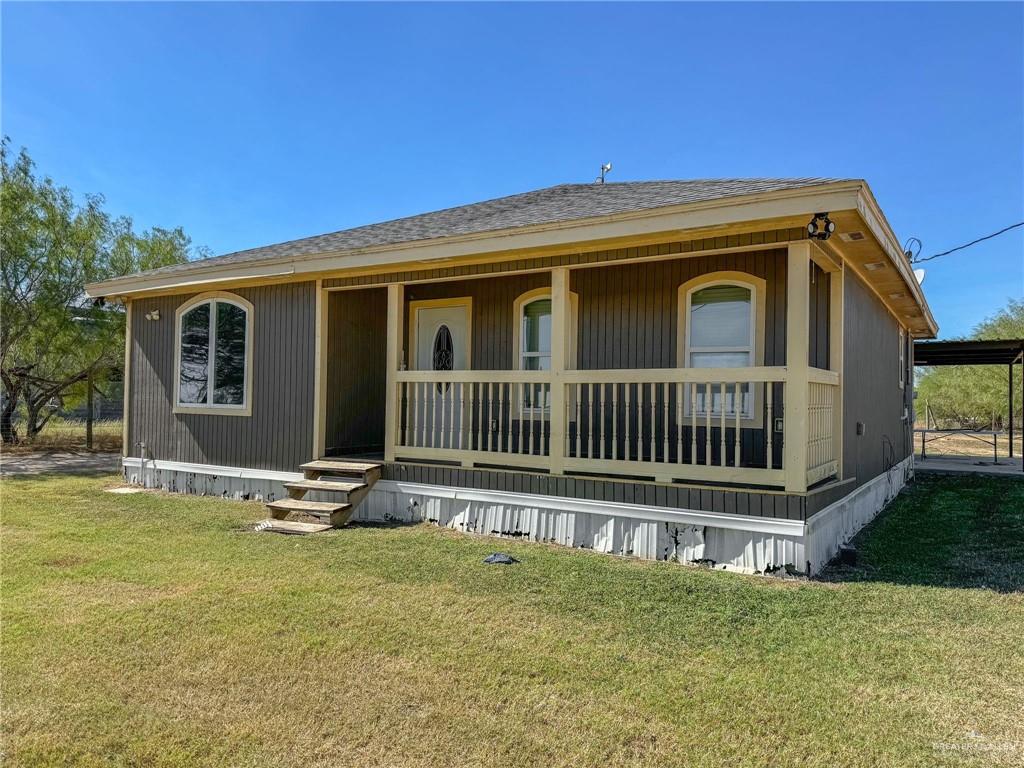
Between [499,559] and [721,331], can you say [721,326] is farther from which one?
[499,559]

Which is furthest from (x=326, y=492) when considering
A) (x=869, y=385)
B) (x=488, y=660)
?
(x=869, y=385)

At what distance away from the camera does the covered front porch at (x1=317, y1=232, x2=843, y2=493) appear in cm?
491

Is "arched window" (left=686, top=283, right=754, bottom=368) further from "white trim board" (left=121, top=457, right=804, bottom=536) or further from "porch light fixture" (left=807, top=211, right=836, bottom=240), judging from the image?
"white trim board" (left=121, top=457, right=804, bottom=536)

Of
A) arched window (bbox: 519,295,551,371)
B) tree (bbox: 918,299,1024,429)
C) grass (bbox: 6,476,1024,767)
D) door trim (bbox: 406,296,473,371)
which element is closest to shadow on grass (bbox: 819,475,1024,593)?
grass (bbox: 6,476,1024,767)

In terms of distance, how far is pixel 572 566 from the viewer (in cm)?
476

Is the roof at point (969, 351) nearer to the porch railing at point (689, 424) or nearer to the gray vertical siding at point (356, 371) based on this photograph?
the porch railing at point (689, 424)

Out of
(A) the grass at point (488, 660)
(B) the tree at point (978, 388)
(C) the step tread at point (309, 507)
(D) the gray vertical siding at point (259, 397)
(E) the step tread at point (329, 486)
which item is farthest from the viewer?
(B) the tree at point (978, 388)

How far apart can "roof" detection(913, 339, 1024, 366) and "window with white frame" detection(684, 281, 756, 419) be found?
26.8 ft

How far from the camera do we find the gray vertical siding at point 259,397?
24.3ft

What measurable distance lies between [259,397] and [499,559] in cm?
444

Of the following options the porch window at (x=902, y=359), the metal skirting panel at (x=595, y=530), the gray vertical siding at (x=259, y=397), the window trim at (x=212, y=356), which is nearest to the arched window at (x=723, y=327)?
the metal skirting panel at (x=595, y=530)

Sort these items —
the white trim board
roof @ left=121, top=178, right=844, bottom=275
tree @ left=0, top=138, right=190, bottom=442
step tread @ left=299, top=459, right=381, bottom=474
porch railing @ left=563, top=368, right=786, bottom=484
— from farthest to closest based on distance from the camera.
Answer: tree @ left=0, top=138, right=190, bottom=442, step tread @ left=299, top=459, right=381, bottom=474, roof @ left=121, top=178, right=844, bottom=275, porch railing @ left=563, top=368, right=786, bottom=484, the white trim board

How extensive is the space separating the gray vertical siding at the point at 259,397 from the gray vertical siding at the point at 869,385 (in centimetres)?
604

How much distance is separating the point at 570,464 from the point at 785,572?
1.96m
